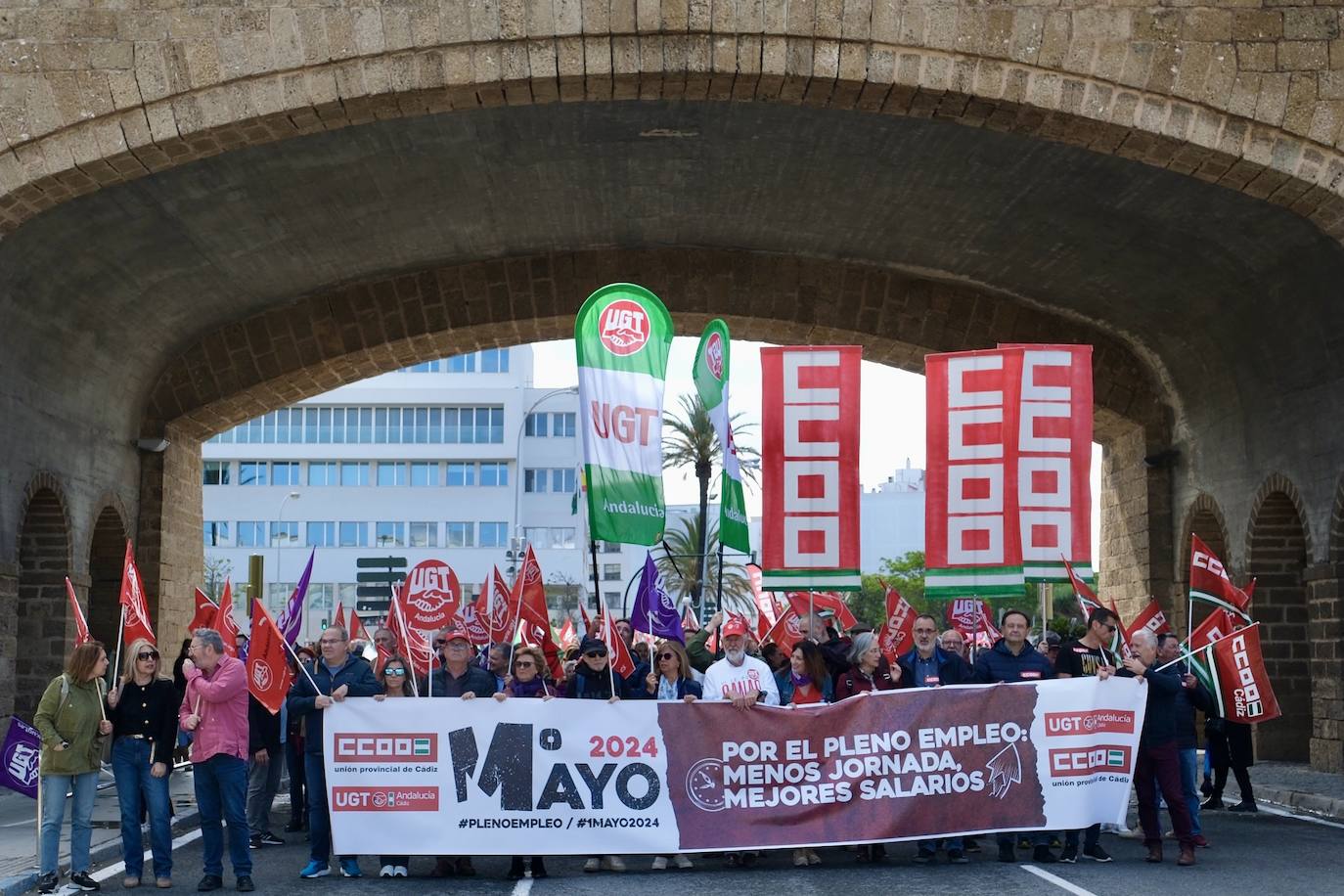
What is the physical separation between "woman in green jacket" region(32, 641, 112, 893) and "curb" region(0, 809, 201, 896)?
0.14 m

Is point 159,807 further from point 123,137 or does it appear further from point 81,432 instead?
point 81,432

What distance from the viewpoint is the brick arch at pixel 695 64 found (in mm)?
14484

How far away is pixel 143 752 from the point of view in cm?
1088

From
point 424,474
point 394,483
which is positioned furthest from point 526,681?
point 394,483

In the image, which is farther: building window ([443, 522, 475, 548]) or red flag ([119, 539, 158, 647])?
building window ([443, 522, 475, 548])

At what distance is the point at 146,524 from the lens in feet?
77.2

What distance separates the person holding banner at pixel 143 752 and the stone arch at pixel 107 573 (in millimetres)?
12404

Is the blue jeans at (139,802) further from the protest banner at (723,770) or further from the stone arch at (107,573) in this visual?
the stone arch at (107,573)

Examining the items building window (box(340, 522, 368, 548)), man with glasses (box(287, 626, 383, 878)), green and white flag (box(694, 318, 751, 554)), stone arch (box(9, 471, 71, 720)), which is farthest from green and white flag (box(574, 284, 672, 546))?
building window (box(340, 522, 368, 548))

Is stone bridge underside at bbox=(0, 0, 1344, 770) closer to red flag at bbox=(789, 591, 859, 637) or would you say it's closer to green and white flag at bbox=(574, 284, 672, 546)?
green and white flag at bbox=(574, 284, 672, 546)

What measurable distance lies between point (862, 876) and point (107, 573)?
50.4 ft

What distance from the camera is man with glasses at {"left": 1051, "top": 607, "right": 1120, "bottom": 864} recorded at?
37.8 ft

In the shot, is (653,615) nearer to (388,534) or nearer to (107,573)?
(107,573)

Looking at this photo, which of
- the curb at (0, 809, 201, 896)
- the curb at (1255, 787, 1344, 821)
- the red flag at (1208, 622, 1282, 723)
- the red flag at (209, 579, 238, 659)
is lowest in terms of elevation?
the curb at (1255, 787, 1344, 821)
